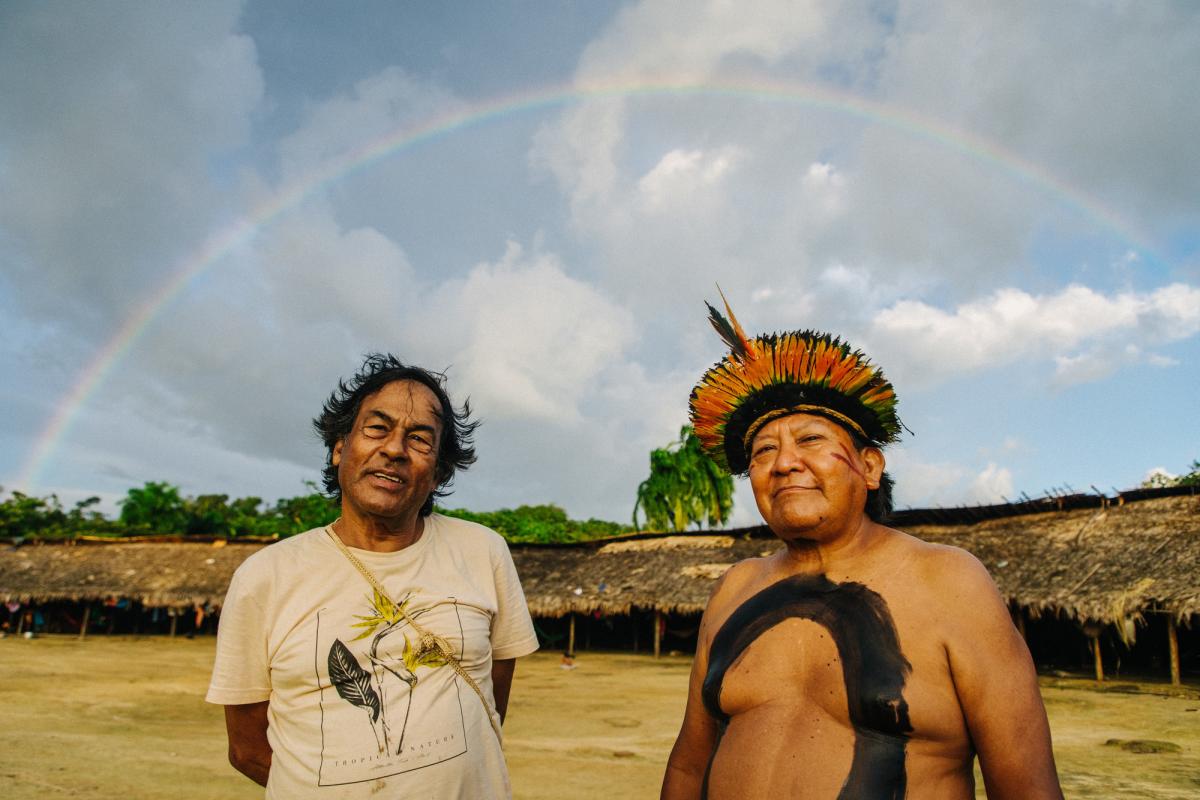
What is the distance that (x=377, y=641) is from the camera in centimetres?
197

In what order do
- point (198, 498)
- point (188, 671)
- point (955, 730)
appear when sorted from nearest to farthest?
point (955, 730) → point (188, 671) → point (198, 498)

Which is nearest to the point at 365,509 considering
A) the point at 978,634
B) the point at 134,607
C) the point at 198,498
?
the point at 978,634

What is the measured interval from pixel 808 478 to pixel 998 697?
26.0 inches

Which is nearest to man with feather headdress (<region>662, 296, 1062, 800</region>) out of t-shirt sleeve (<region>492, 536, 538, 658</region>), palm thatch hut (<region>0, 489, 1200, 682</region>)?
t-shirt sleeve (<region>492, 536, 538, 658</region>)

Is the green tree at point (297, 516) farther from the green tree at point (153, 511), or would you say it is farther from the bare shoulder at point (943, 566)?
the bare shoulder at point (943, 566)

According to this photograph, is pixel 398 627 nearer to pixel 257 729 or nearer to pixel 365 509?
pixel 365 509

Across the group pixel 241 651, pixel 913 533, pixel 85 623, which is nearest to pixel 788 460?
pixel 241 651

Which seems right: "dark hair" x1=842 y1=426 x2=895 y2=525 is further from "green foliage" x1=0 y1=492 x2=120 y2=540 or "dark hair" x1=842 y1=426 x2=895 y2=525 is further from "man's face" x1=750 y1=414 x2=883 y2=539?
"green foliage" x1=0 y1=492 x2=120 y2=540

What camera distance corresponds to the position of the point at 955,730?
5.57 ft

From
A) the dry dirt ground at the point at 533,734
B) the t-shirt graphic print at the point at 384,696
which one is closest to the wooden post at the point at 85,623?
the dry dirt ground at the point at 533,734

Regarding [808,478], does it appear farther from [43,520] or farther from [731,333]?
[43,520]

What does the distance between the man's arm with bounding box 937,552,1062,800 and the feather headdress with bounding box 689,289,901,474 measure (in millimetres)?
558

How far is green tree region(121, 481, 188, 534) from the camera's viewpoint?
32.2 meters

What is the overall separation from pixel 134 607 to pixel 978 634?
29007 mm
